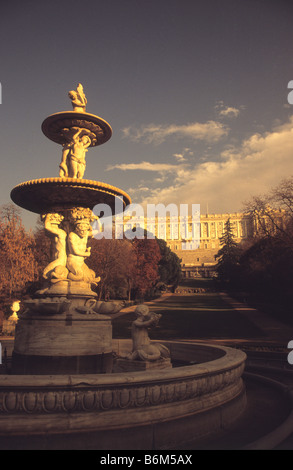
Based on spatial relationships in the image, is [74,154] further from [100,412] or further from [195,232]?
[195,232]

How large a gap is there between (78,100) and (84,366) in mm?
6360

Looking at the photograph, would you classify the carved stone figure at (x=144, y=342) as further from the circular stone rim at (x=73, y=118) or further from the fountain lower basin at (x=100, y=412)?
the circular stone rim at (x=73, y=118)

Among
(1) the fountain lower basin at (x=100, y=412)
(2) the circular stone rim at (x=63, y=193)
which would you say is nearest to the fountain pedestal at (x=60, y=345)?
(1) the fountain lower basin at (x=100, y=412)

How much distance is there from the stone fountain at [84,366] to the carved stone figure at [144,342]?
0.07 feet

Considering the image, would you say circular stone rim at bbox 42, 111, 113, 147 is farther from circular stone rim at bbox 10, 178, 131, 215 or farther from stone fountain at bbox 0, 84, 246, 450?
circular stone rim at bbox 10, 178, 131, 215

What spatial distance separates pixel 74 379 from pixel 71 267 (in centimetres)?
370

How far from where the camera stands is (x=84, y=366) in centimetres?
656

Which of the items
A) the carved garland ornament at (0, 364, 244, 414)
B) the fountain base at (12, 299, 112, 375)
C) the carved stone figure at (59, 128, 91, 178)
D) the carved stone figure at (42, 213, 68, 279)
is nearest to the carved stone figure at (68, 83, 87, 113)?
the carved stone figure at (59, 128, 91, 178)

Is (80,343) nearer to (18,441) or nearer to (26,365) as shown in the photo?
(26,365)

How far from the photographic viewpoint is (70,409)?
4.52m

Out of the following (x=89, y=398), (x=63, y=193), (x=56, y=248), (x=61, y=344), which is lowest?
(x=89, y=398)

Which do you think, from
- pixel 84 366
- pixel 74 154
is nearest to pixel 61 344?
pixel 84 366

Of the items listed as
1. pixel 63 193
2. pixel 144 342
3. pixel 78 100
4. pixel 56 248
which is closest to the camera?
pixel 144 342

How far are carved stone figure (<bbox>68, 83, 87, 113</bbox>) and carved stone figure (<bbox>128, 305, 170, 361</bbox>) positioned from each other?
5.26 meters
